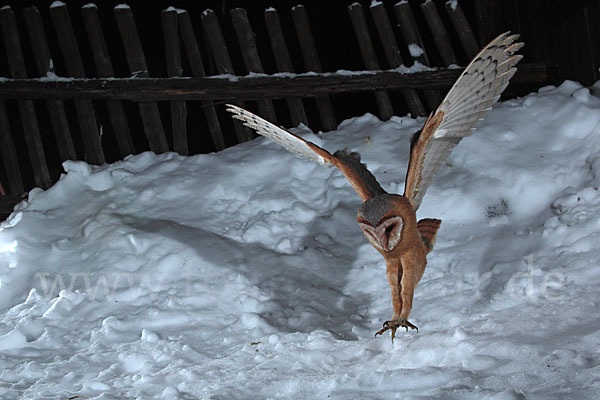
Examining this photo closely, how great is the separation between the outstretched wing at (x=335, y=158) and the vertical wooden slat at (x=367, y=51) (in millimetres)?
2014

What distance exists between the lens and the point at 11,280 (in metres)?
3.92

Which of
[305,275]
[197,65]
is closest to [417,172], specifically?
[305,275]

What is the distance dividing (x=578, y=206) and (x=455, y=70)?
185 cm

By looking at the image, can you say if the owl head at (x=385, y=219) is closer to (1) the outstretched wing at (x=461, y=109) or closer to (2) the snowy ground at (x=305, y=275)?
(1) the outstretched wing at (x=461, y=109)

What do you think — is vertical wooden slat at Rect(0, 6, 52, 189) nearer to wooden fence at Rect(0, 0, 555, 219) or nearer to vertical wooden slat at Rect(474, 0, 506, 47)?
wooden fence at Rect(0, 0, 555, 219)

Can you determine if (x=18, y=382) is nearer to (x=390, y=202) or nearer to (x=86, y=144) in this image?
(x=390, y=202)

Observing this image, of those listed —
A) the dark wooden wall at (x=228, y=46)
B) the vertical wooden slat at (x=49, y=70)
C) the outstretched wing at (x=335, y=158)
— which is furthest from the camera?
the dark wooden wall at (x=228, y=46)

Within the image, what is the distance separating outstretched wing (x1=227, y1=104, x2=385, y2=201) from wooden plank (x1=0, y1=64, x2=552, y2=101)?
5.89 ft

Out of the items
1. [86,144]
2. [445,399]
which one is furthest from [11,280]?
[445,399]

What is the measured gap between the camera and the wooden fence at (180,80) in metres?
5.13

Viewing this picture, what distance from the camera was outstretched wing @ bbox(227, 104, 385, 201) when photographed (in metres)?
3.02

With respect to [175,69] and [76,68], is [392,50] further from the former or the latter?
[76,68]

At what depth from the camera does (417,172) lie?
290 cm

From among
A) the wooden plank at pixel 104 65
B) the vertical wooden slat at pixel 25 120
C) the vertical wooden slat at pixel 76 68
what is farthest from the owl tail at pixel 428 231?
the vertical wooden slat at pixel 25 120
